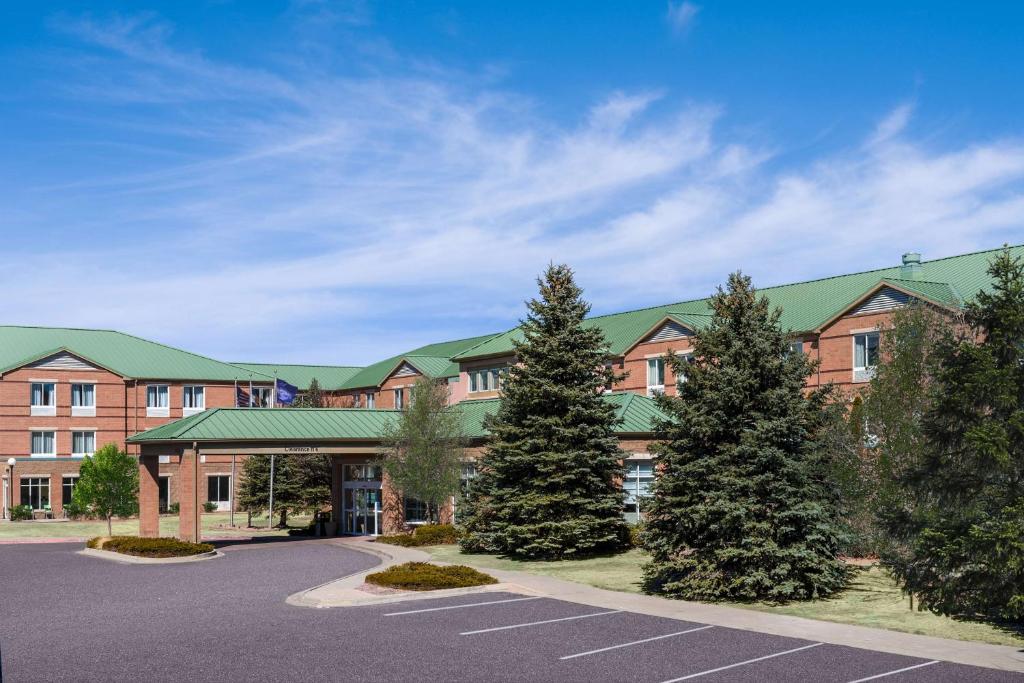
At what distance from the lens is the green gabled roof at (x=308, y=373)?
294ft

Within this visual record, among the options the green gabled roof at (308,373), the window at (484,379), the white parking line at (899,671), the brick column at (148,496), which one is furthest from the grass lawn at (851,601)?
the green gabled roof at (308,373)

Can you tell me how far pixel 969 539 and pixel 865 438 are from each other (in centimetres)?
590

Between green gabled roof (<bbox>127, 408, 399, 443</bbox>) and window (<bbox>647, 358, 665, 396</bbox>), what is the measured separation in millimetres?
15184

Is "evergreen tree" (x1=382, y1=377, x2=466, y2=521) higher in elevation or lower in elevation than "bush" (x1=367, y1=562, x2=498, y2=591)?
higher

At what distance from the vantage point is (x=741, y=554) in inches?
895

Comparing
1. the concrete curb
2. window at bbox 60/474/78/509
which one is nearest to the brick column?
the concrete curb

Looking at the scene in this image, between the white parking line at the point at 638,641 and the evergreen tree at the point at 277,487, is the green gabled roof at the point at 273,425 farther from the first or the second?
the white parking line at the point at 638,641

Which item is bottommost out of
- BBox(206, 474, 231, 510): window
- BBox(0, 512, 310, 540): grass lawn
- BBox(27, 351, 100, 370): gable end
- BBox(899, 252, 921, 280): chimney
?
BBox(0, 512, 310, 540): grass lawn

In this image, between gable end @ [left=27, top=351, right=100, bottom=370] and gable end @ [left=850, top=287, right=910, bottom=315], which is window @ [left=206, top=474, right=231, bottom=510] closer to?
gable end @ [left=27, top=351, right=100, bottom=370]

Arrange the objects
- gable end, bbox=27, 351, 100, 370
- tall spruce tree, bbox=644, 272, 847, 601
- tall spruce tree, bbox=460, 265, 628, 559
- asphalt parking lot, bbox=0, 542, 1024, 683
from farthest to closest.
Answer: gable end, bbox=27, 351, 100, 370, tall spruce tree, bbox=460, 265, 628, 559, tall spruce tree, bbox=644, 272, 847, 601, asphalt parking lot, bbox=0, 542, 1024, 683

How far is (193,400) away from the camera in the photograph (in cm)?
7212

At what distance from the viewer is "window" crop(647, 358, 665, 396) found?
54500 mm

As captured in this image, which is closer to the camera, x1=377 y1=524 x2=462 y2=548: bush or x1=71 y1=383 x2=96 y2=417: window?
x1=377 y1=524 x2=462 y2=548: bush

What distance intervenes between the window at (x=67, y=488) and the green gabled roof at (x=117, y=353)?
24.8 ft
